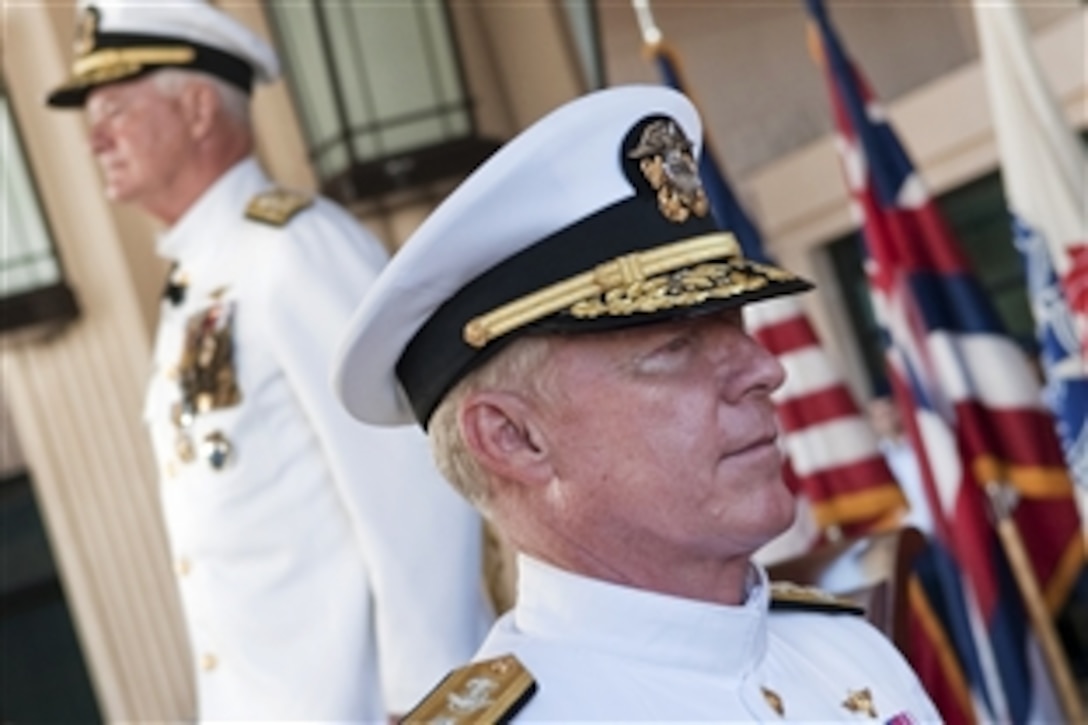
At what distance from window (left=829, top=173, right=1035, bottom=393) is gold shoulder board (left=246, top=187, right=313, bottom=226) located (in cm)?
307

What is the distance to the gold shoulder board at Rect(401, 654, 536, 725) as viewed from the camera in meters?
1.47

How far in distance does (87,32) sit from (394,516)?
784mm

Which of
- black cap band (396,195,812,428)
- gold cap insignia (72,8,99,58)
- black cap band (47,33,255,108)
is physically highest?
gold cap insignia (72,8,99,58)

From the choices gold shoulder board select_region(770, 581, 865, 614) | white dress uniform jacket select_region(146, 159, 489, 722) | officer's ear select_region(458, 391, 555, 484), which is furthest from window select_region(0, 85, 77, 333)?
officer's ear select_region(458, 391, 555, 484)

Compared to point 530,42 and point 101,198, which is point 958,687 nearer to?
point 530,42

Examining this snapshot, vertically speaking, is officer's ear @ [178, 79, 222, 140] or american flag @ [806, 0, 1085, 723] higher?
officer's ear @ [178, 79, 222, 140]

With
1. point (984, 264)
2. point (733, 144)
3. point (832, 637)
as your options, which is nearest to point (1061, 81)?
point (984, 264)

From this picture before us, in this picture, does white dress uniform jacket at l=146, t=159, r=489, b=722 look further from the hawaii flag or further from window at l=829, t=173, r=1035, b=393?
window at l=829, t=173, r=1035, b=393

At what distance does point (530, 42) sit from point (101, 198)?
1.03m

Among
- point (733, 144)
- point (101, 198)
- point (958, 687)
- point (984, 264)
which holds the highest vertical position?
point (101, 198)

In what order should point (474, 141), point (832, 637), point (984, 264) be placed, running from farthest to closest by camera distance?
point (984, 264) → point (474, 141) → point (832, 637)

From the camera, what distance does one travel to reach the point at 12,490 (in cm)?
610

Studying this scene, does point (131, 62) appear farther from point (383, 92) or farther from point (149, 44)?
point (383, 92)

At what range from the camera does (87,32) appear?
2.79m
